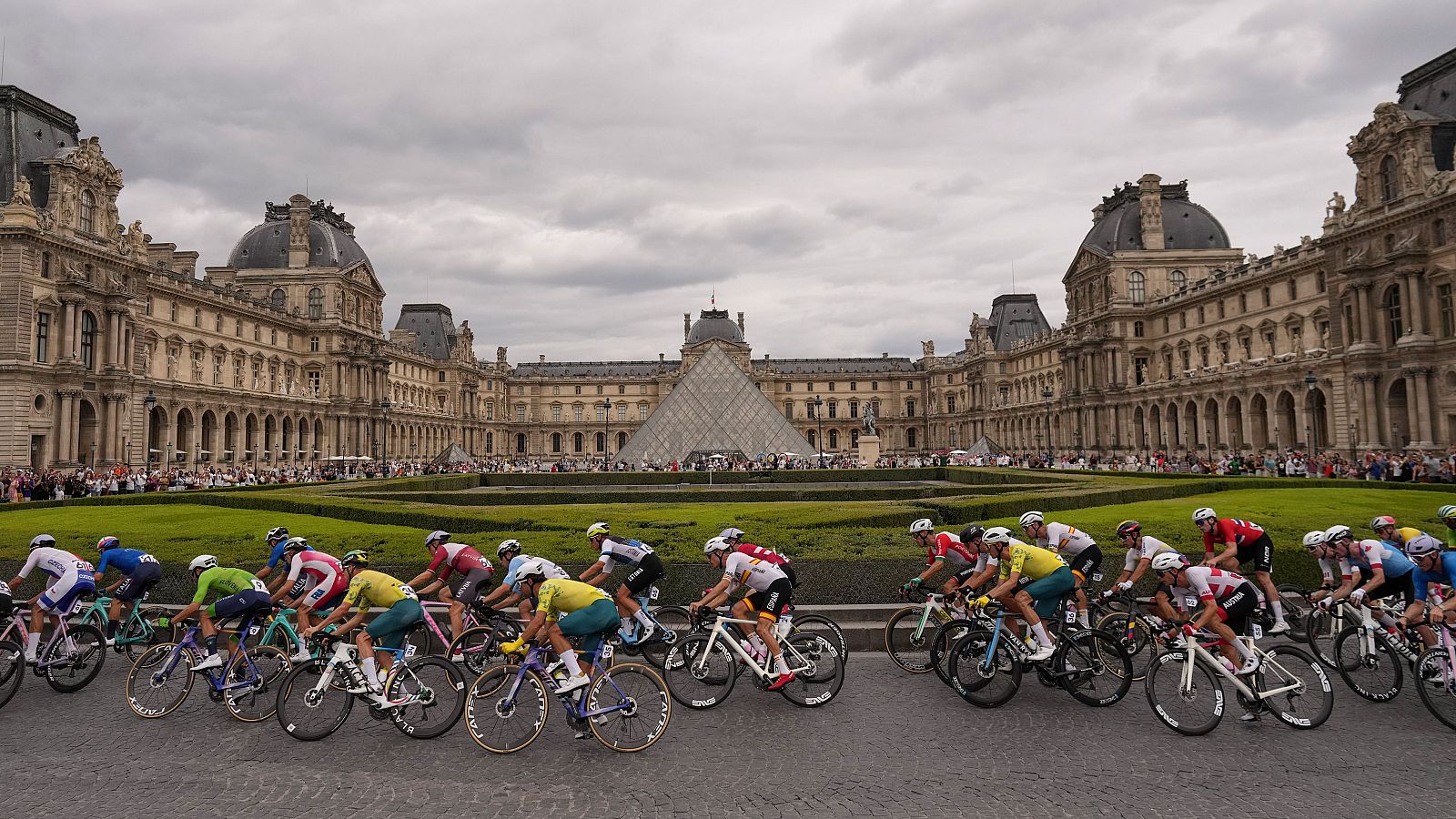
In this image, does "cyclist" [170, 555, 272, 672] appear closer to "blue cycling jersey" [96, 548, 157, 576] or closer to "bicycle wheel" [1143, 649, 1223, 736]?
"blue cycling jersey" [96, 548, 157, 576]

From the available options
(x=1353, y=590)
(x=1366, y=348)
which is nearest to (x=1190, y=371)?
(x=1366, y=348)

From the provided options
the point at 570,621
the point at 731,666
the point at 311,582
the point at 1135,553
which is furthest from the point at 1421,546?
the point at 311,582

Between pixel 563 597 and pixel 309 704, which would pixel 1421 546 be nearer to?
pixel 563 597

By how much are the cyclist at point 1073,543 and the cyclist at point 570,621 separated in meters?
4.23

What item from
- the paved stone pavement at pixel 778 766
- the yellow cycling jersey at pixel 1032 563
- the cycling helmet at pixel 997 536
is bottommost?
the paved stone pavement at pixel 778 766

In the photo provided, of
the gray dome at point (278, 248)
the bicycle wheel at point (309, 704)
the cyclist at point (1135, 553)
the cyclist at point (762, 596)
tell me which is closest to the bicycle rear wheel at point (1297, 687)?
the cyclist at point (1135, 553)

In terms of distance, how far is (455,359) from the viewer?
7838 cm

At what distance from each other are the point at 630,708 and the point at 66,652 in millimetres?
5568

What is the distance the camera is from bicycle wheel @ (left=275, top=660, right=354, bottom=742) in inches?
252

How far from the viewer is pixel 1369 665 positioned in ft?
23.0

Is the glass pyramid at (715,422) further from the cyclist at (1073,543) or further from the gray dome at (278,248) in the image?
the cyclist at (1073,543)

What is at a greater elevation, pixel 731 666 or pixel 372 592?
pixel 372 592

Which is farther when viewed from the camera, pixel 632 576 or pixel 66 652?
pixel 632 576

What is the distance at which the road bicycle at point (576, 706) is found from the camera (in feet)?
20.1
